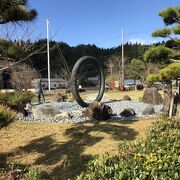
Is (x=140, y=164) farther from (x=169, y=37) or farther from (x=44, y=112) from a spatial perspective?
(x=44, y=112)

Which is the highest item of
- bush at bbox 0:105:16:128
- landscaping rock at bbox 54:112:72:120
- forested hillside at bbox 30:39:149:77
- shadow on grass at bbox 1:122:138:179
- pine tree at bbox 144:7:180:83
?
forested hillside at bbox 30:39:149:77

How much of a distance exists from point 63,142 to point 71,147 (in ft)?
1.57

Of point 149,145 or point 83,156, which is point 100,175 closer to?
point 149,145

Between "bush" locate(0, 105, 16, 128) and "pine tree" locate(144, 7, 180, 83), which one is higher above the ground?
"pine tree" locate(144, 7, 180, 83)

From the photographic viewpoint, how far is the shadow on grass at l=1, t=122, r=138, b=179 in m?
7.25

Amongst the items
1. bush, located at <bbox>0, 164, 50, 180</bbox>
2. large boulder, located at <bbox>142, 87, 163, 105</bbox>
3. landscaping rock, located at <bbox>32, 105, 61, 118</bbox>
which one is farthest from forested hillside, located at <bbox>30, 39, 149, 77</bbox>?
bush, located at <bbox>0, 164, 50, 180</bbox>

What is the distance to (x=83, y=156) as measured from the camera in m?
7.73

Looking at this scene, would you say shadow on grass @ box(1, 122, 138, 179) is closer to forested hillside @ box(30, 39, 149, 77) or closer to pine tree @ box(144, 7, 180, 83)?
pine tree @ box(144, 7, 180, 83)

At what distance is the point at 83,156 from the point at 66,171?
2.47 feet

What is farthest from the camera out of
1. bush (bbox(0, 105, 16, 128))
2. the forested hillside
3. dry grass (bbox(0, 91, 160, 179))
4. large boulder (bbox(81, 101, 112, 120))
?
the forested hillside

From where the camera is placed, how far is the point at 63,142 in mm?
8750

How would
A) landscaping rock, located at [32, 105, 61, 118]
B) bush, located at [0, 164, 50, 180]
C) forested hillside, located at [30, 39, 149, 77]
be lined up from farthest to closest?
forested hillside, located at [30, 39, 149, 77] → landscaping rock, located at [32, 105, 61, 118] → bush, located at [0, 164, 50, 180]

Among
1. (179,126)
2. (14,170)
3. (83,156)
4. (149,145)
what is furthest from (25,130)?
(149,145)

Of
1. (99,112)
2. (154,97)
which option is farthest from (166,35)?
(154,97)
